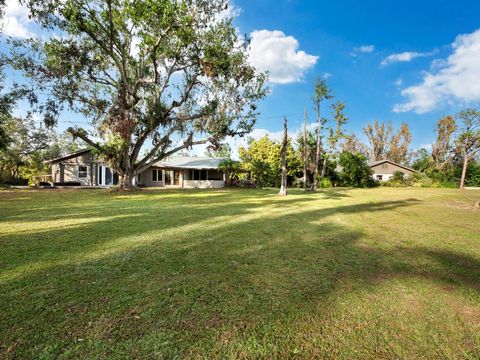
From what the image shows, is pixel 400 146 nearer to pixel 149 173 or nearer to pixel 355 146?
pixel 355 146

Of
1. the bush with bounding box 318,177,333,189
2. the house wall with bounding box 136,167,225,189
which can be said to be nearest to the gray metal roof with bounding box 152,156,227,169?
the house wall with bounding box 136,167,225,189

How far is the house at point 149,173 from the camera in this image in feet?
80.9

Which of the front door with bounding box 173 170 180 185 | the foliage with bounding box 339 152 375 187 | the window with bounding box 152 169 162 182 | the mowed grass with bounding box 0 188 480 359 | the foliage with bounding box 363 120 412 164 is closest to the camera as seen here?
the mowed grass with bounding box 0 188 480 359

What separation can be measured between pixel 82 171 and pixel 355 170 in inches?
1168

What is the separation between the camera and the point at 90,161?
24.8 meters

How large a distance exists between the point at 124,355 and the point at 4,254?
11.6ft

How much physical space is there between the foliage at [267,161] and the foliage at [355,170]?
5.97m

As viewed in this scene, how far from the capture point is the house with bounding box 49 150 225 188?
971 inches

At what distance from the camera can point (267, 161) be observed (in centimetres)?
2969

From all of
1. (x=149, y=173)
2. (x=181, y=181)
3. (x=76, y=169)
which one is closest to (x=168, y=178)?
(x=181, y=181)

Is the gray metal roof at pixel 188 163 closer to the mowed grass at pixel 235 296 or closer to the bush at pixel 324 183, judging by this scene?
the bush at pixel 324 183

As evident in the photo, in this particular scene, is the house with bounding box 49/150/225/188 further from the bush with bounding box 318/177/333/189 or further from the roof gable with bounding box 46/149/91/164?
the bush with bounding box 318/177/333/189

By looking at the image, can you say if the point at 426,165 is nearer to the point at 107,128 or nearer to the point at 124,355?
the point at 107,128

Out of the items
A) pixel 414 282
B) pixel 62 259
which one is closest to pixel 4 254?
pixel 62 259
